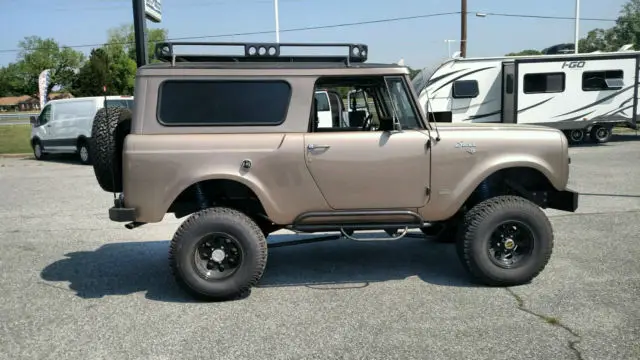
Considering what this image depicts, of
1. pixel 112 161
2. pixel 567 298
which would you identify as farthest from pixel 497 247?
pixel 112 161

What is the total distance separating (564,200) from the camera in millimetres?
5422

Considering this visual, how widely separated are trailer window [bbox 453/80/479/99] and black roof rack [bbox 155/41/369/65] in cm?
1359

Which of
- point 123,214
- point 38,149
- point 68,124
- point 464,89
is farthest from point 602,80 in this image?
point 38,149

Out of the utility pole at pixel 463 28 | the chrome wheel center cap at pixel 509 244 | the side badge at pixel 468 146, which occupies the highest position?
the utility pole at pixel 463 28

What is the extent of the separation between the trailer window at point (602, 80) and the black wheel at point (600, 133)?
4.98 ft

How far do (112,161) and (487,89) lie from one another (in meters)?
15.6

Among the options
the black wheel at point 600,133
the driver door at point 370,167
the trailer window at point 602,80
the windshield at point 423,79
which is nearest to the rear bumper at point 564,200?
the driver door at point 370,167

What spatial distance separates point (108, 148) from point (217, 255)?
1.40 meters

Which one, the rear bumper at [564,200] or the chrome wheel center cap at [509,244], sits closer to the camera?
the chrome wheel center cap at [509,244]

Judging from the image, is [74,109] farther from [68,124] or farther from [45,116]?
[45,116]

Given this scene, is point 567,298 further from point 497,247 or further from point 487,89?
point 487,89

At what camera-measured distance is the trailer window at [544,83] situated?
59.5 feet

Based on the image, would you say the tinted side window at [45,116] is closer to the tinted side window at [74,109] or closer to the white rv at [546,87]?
the tinted side window at [74,109]

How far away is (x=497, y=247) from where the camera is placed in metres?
5.18
